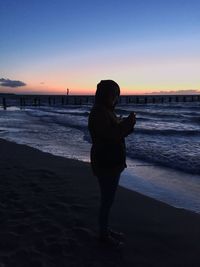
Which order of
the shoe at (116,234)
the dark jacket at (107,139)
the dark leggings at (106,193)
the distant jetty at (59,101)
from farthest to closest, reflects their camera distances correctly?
the distant jetty at (59,101) → the shoe at (116,234) → the dark leggings at (106,193) → the dark jacket at (107,139)

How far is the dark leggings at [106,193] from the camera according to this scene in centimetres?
445

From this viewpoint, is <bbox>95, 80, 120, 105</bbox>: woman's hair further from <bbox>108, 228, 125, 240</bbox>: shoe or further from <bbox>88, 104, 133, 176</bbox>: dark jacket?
<bbox>108, 228, 125, 240</bbox>: shoe

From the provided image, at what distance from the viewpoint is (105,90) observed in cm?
436

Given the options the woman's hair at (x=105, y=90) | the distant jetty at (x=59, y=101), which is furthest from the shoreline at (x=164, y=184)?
the distant jetty at (x=59, y=101)

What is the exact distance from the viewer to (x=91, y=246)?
4.64 metres

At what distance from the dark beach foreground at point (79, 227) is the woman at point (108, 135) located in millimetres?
716

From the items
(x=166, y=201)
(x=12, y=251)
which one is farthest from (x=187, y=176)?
(x=12, y=251)

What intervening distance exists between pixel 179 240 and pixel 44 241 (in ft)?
5.40

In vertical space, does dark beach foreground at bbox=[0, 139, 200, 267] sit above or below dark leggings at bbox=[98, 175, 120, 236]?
below

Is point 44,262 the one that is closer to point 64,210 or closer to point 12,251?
point 12,251

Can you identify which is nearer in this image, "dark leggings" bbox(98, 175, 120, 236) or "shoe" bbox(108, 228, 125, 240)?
"dark leggings" bbox(98, 175, 120, 236)

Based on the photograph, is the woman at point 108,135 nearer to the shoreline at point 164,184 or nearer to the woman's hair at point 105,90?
the woman's hair at point 105,90

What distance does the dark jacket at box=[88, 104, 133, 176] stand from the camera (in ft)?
13.8

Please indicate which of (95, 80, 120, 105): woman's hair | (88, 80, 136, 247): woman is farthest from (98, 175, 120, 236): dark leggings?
(95, 80, 120, 105): woman's hair
